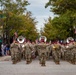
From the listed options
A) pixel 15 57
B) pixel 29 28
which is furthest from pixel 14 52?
pixel 29 28

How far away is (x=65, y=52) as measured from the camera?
1377 inches

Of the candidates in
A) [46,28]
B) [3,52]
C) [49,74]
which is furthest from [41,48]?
[46,28]

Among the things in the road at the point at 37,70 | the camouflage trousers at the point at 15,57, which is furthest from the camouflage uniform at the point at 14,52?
the road at the point at 37,70

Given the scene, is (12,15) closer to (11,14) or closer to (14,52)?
(11,14)

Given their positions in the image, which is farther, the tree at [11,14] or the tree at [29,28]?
the tree at [29,28]

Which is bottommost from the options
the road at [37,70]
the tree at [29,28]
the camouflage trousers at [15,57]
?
the road at [37,70]

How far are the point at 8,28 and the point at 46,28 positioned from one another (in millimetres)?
43401

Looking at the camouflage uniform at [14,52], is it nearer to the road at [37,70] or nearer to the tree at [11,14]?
the road at [37,70]

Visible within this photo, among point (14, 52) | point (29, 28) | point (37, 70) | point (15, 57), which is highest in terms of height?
point (29, 28)

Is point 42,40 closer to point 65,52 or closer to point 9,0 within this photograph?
point 65,52

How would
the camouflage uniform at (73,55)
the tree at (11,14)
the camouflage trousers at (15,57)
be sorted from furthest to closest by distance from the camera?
the tree at (11,14), the camouflage uniform at (73,55), the camouflage trousers at (15,57)

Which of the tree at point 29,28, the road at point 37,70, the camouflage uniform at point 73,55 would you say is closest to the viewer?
the road at point 37,70

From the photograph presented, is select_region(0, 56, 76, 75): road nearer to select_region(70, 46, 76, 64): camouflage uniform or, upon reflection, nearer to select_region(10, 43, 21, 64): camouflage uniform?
select_region(70, 46, 76, 64): camouflage uniform

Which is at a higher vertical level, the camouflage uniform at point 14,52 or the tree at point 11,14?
the tree at point 11,14
